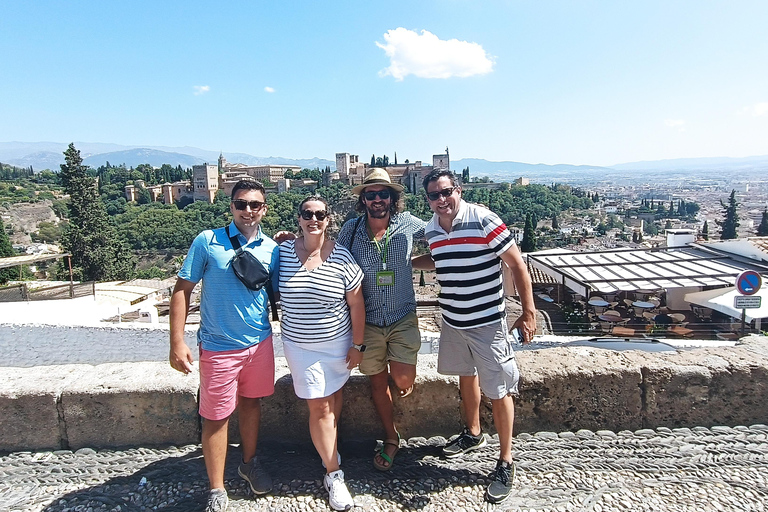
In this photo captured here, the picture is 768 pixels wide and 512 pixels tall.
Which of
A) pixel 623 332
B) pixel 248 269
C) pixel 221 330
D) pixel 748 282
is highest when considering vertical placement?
pixel 248 269

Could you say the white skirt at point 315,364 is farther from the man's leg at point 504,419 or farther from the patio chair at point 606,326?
the patio chair at point 606,326

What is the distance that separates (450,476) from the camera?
6.81 feet

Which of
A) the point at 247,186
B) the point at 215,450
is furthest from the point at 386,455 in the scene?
the point at 247,186

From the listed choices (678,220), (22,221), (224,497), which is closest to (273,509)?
(224,497)

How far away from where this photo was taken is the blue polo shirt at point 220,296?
1.93m

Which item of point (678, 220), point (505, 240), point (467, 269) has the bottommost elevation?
point (678, 220)

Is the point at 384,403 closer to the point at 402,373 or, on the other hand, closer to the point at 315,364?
the point at 402,373

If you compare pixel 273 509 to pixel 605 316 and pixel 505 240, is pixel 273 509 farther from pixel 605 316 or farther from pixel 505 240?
pixel 605 316

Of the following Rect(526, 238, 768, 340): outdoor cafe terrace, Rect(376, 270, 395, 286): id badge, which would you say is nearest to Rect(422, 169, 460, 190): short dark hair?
Rect(376, 270, 395, 286): id badge

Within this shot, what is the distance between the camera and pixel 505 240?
203cm

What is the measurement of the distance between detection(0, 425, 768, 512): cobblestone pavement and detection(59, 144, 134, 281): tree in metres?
32.2

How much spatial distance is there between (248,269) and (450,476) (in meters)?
1.24

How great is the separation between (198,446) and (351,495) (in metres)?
0.87

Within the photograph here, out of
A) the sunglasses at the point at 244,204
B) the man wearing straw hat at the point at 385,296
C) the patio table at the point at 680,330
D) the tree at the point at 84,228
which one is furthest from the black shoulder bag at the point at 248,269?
the tree at the point at 84,228
